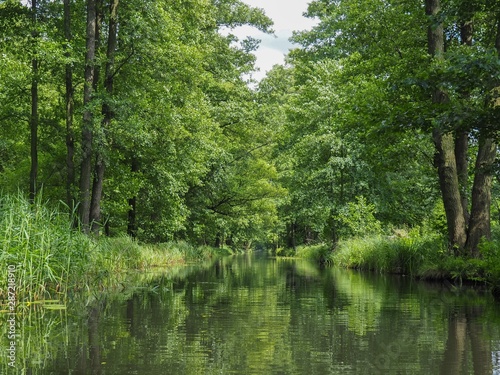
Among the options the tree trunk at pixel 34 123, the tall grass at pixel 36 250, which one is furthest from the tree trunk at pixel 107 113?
the tall grass at pixel 36 250

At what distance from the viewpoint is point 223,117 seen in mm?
30266

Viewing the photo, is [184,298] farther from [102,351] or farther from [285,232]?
[285,232]

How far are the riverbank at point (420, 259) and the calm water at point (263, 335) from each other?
1.33 m

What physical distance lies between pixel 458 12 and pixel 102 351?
9547 mm

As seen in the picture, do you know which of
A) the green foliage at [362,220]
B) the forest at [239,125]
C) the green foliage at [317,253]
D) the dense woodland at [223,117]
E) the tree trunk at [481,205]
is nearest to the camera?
the forest at [239,125]

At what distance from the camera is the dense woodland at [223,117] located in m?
13.1

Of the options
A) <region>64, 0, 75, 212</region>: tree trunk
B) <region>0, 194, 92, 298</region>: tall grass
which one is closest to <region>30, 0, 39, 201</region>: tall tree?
<region>64, 0, 75, 212</region>: tree trunk

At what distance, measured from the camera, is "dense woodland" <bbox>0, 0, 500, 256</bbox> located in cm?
A: 1310

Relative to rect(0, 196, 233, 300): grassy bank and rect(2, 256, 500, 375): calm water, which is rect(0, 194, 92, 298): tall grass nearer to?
rect(0, 196, 233, 300): grassy bank

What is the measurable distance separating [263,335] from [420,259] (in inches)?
464

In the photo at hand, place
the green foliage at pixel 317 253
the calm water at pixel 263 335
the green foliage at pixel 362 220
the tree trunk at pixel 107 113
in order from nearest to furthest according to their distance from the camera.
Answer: the calm water at pixel 263 335, the tree trunk at pixel 107 113, the green foliage at pixel 362 220, the green foliage at pixel 317 253

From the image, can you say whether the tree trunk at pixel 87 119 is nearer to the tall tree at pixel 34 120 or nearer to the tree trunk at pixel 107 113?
the tree trunk at pixel 107 113

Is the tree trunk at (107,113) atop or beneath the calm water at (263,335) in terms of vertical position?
atop

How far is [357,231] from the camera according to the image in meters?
24.4
